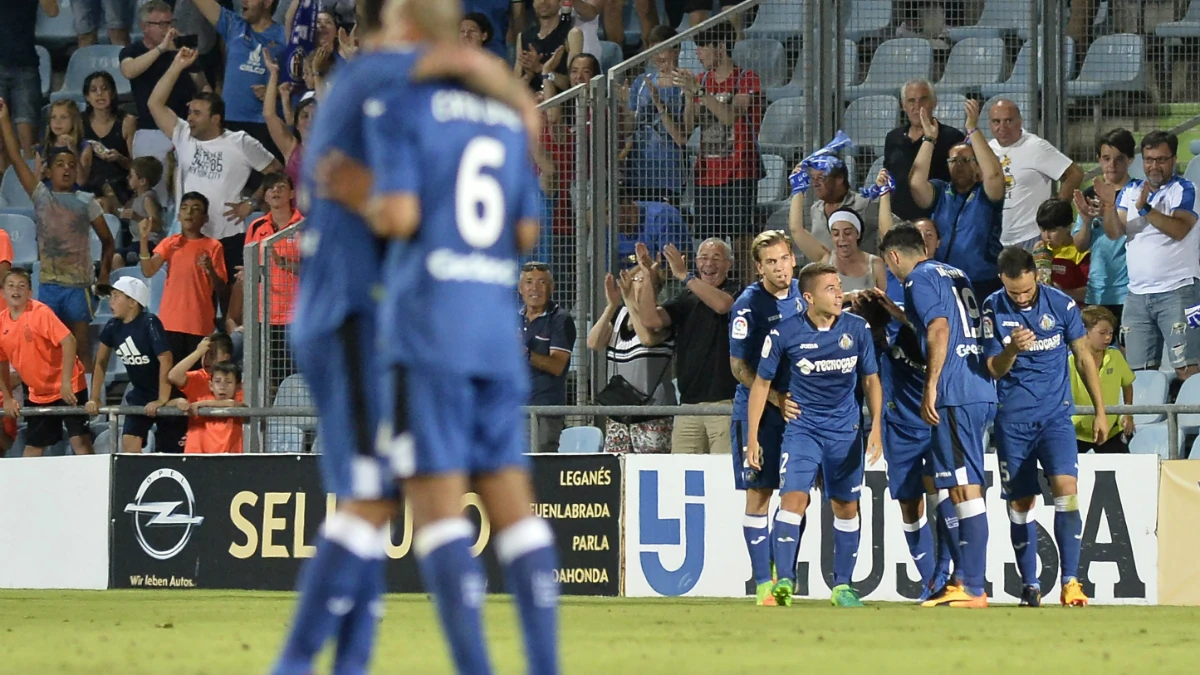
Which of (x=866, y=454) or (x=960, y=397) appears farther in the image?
(x=866, y=454)

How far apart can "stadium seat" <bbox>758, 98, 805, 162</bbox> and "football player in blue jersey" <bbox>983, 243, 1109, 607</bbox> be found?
346 cm

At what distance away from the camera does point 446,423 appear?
15.9ft

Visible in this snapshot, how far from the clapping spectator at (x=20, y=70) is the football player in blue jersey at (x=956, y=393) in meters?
12.1

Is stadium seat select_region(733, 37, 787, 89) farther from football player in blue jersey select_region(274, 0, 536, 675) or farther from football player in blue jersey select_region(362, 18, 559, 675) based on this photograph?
football player in blue jersey select_region(362, 18, 559, 675)

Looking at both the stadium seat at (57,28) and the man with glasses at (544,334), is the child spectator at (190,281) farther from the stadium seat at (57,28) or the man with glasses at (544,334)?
the stadium seat at (57,28)

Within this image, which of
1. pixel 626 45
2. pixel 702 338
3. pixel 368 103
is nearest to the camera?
pixel 368 103

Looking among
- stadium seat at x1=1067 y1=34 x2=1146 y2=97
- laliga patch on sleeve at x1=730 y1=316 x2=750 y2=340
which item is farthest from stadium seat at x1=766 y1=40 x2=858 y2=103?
laliga patch on sleeve at x1=730 y1=316 x2=750 y2=340

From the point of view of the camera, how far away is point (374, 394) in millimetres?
5102

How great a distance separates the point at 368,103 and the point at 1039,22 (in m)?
11.6

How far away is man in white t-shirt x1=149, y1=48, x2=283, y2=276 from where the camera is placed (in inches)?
710

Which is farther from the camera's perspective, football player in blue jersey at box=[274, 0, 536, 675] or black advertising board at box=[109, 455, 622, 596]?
black advertising board at box=[109, 455, 622, 596]

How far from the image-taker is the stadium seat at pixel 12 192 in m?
20.2

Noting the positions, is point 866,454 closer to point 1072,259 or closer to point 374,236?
point 1072,259

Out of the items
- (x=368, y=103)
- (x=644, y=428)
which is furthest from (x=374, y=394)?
(x=644, y=428)
